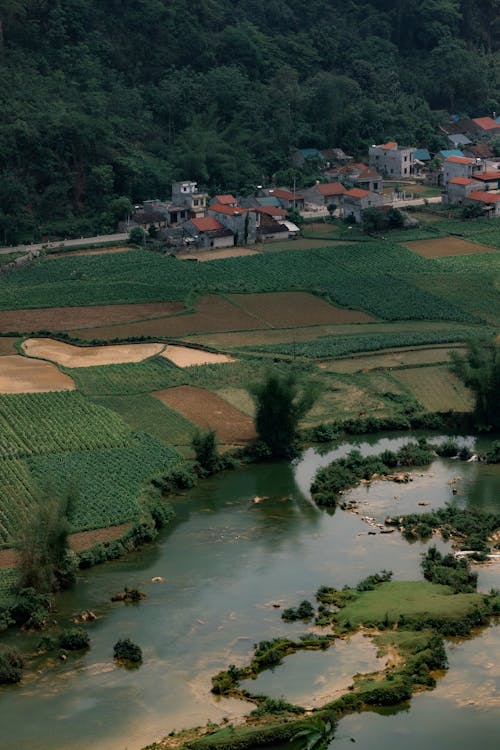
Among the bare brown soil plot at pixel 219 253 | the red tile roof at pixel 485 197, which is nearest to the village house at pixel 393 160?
the red tile roof at pixel 485 197

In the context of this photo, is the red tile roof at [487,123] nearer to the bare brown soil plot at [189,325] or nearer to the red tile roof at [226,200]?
the red tile roof at [226,200]

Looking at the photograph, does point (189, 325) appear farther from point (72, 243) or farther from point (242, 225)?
point (72, 243)

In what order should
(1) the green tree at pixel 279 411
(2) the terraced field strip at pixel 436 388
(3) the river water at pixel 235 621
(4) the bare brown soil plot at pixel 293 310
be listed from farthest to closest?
1. (4) the bare brown soil plot at pixel 293 310
2. (2) the terraced field strip at pixel 436 388
3. (1) the green tree at pixel 279 411
4. (3) the river water at pixel 235 621

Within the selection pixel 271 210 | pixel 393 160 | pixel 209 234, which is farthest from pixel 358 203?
pixel 393 160

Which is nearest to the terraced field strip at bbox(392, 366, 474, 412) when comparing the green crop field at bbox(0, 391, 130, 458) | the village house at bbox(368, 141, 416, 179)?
the green crop field at bbox(0, 391, 130, 458)

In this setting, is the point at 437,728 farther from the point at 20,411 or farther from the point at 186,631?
the point at 20,411

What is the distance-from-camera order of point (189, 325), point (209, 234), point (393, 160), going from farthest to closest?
1. point (393, 160)
2. point (209, 234)
3. point (189, 325)

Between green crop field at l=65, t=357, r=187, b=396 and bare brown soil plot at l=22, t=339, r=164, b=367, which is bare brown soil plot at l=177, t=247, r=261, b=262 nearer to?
bare brown soil plot at l=22, t=339, r=164, b=367
